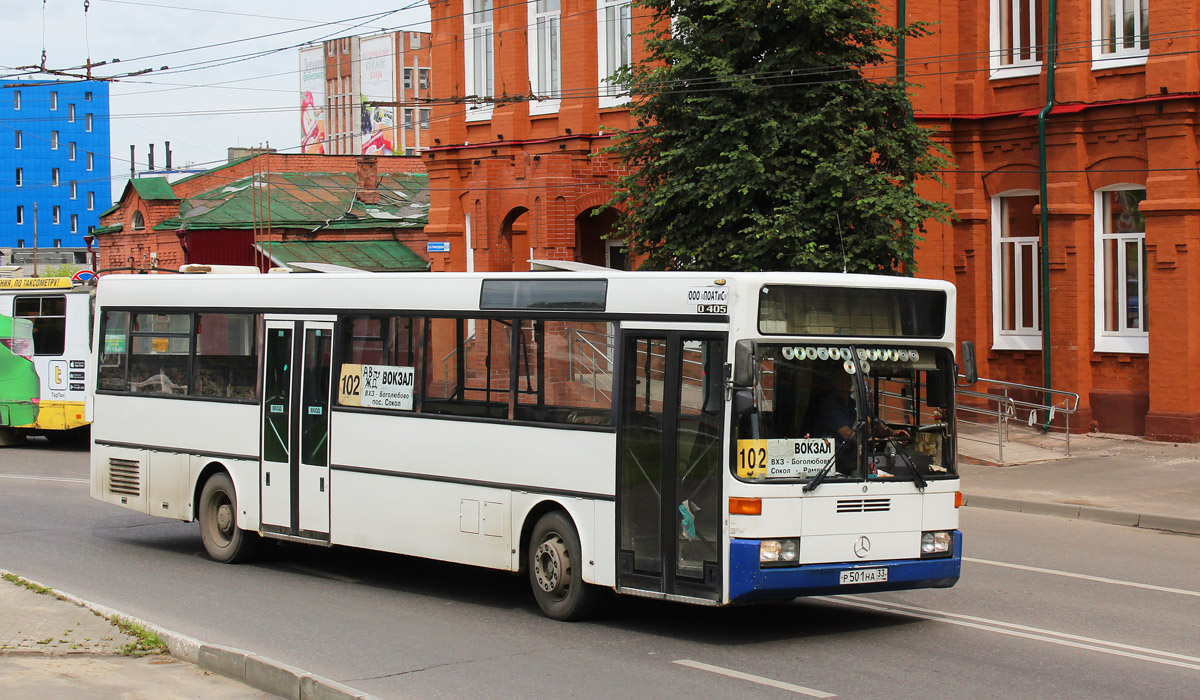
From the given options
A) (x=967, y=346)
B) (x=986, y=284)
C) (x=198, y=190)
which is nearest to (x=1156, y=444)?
(x=986, y=284)

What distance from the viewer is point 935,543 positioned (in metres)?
9.43

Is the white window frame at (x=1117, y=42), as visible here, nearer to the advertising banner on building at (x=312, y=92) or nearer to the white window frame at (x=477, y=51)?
the white window frame at (x=477, y=51)

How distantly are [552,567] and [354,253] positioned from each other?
40068mm

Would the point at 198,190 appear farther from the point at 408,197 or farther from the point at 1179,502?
the point at 1179,502

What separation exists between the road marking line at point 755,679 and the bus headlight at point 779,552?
791 mm

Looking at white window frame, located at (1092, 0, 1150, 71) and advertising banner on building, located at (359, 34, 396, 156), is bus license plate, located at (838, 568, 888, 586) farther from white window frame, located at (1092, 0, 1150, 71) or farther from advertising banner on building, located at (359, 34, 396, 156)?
advertising banner on building, located at (359, 34, 396, 156)

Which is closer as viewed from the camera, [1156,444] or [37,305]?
[1156,444]

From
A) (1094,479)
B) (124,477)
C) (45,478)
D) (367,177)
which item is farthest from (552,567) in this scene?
(367,177)

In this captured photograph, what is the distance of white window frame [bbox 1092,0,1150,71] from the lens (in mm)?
22781

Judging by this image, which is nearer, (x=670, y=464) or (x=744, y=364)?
(x=744, y=364)

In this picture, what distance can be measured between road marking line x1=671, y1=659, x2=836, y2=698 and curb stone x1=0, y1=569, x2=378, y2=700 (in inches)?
86.8

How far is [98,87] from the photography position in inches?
4166

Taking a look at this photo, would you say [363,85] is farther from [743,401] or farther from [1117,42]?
[743,401]

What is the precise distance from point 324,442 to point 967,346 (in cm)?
570
